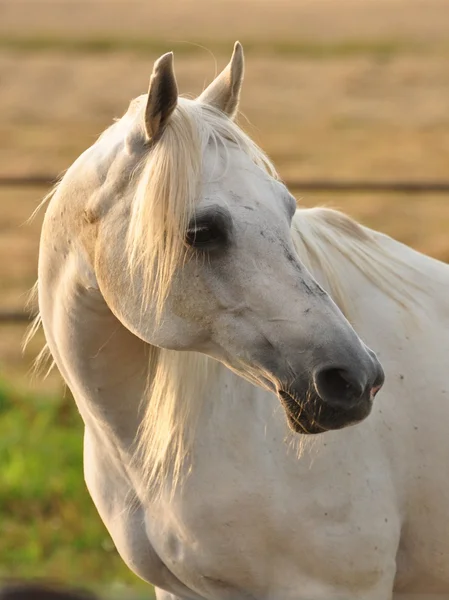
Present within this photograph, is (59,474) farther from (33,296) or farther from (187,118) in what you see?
(187,118)

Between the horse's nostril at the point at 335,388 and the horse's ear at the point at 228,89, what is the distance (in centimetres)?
71

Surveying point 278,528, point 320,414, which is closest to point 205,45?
point 278,528

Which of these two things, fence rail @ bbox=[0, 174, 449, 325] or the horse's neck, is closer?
the horse's neck

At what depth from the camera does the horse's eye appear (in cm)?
218

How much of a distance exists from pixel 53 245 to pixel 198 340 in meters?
0.48

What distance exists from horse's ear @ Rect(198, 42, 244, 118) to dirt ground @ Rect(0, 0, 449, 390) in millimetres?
4128

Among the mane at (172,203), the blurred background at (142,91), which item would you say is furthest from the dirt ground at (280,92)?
the mane at (172,203)

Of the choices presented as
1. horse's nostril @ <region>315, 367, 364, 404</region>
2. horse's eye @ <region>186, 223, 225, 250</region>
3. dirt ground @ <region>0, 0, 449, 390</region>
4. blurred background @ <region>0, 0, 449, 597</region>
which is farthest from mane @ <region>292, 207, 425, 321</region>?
dirt ground @ <region>0, 0, 449, 390</region>

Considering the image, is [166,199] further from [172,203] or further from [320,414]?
[320,414]

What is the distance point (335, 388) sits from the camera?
2109mm

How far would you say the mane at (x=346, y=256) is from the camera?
2.65 meters

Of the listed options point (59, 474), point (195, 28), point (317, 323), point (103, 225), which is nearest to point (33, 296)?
point (103, 225)

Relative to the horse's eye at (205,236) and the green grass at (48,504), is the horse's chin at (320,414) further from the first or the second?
the green grass at (48,504)

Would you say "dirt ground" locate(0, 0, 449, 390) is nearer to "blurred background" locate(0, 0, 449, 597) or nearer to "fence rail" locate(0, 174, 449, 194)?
"blurred background" locate(0, 0, 449, 597)
